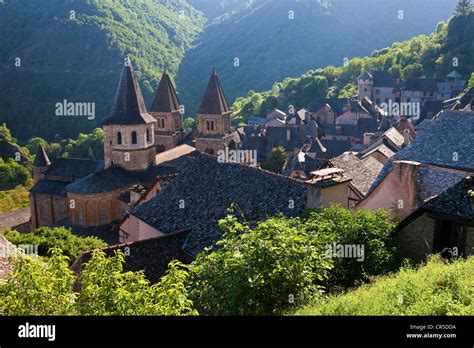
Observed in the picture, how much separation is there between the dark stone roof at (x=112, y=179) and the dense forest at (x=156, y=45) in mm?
59791

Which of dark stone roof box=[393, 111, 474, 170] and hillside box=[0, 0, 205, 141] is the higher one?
hillside box=[0, 0, 205, 141]

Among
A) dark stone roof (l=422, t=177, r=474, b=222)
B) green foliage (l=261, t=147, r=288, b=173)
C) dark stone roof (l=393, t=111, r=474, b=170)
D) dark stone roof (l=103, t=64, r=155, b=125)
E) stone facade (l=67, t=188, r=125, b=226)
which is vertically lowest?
stone facade (l=67, t=188, r=125, b=226)

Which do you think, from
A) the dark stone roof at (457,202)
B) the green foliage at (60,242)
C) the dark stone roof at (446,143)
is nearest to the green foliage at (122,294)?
the dark stone roof at (457,202)

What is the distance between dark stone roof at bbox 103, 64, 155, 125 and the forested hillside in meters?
58.2

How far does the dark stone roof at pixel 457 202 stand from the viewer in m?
13.1

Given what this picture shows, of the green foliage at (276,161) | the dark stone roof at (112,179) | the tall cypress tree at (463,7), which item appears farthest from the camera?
the tall cypress tree at (463,7)

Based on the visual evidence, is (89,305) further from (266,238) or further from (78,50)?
(78,50)

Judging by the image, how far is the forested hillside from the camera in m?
90.1

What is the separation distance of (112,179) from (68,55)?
301 ft

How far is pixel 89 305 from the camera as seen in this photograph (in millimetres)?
8953

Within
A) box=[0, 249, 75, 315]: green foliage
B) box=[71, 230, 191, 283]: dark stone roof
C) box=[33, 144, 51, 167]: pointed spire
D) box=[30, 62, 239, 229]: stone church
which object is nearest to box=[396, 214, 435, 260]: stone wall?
box=[71, 230, 191, 283]: dark stone roof

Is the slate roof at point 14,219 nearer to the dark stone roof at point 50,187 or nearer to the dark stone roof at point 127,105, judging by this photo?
the dark stone roof at point 50,187

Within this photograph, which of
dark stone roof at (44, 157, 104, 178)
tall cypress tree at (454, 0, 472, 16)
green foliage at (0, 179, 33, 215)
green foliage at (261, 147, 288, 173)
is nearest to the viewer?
dark stone roof at (44, 157, 104, 178)

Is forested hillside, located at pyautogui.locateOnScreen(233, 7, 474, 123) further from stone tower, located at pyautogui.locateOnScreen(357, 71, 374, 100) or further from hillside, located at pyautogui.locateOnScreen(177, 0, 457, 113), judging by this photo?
hillside, located at pyautogui.locateOnScreen(177, 0, 457, 113)
